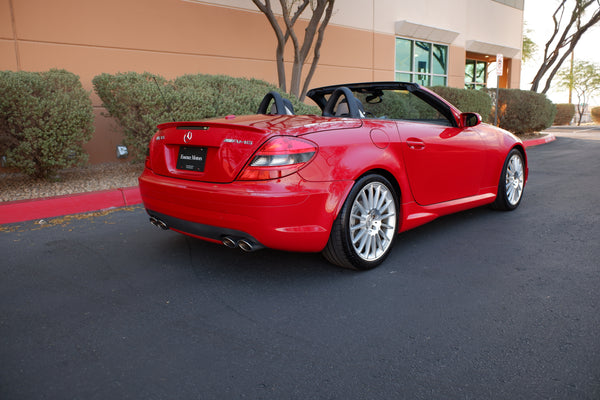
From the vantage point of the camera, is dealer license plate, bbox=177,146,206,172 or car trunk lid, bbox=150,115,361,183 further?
dealer license plate, bbox=177,146,206,172

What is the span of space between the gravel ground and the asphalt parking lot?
1670 mm

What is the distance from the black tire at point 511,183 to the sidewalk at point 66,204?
176 inches

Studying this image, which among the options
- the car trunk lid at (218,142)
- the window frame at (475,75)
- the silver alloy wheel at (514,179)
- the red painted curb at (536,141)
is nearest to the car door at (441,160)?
the car trunk lid at (218,142)

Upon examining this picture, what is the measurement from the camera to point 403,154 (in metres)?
3.65

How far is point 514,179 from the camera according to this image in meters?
5.30

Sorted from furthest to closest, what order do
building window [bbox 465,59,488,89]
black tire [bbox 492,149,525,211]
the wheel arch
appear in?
building window [bbox 465,59,488,89] < black tire [bbox 492,149,525,211] < the wheel arch

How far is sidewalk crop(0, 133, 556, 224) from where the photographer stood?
5168 millimetres

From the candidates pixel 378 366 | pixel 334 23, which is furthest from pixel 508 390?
pixel 334 23

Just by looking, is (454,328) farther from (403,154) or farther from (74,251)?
(74,251)

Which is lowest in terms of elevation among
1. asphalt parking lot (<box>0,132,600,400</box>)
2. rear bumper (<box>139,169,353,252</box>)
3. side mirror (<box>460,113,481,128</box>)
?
asphalt parking lot (<box>0,132,600,400</box>)

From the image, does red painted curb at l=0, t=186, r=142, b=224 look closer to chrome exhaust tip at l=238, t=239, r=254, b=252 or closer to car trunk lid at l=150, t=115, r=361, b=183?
car trunk lid at l=150, t=115, r=361, b=183

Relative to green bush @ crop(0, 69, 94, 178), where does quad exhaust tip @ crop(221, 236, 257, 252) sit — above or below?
below

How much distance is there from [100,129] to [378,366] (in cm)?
829

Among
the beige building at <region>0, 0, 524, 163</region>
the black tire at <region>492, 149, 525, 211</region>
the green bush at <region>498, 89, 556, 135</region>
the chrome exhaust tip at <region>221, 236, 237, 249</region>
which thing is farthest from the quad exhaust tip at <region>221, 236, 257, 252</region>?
the green bush at <region>498, 89, 556, 135</region>
